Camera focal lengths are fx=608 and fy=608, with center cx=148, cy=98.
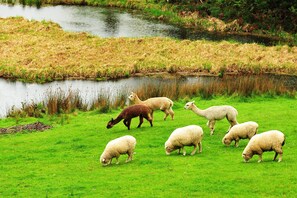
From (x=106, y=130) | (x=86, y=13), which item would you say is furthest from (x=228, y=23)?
(x=106, y=130)

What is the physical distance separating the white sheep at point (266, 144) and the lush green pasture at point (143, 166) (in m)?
0.29

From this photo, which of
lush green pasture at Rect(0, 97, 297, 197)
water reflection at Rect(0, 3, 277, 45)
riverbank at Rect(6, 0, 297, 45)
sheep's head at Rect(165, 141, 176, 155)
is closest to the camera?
lush green pasture at Rect(0, 97, 297, 197)

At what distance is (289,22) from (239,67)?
2087 cm

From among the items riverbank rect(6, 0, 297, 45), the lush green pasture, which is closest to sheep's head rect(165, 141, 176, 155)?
the lush green pasture

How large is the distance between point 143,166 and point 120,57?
27.3 metres


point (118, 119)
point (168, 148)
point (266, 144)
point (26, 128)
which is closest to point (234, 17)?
point (26, 128)

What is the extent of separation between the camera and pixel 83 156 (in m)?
21.1

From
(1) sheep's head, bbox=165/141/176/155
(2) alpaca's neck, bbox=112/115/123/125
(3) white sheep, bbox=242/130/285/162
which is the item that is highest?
(3) white sheep, bbox=242/130/285/162

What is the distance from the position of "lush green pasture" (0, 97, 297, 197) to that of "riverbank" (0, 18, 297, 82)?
1508 cm

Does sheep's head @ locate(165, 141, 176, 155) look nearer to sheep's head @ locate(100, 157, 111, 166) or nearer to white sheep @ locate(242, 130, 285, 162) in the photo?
sheep's head @ locate(100, 157, 111, 166)

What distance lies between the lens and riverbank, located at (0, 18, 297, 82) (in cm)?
4147

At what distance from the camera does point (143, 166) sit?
18.5 m

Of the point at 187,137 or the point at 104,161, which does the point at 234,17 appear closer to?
the point at 187,137

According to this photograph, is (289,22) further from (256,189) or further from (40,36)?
(256,189)
